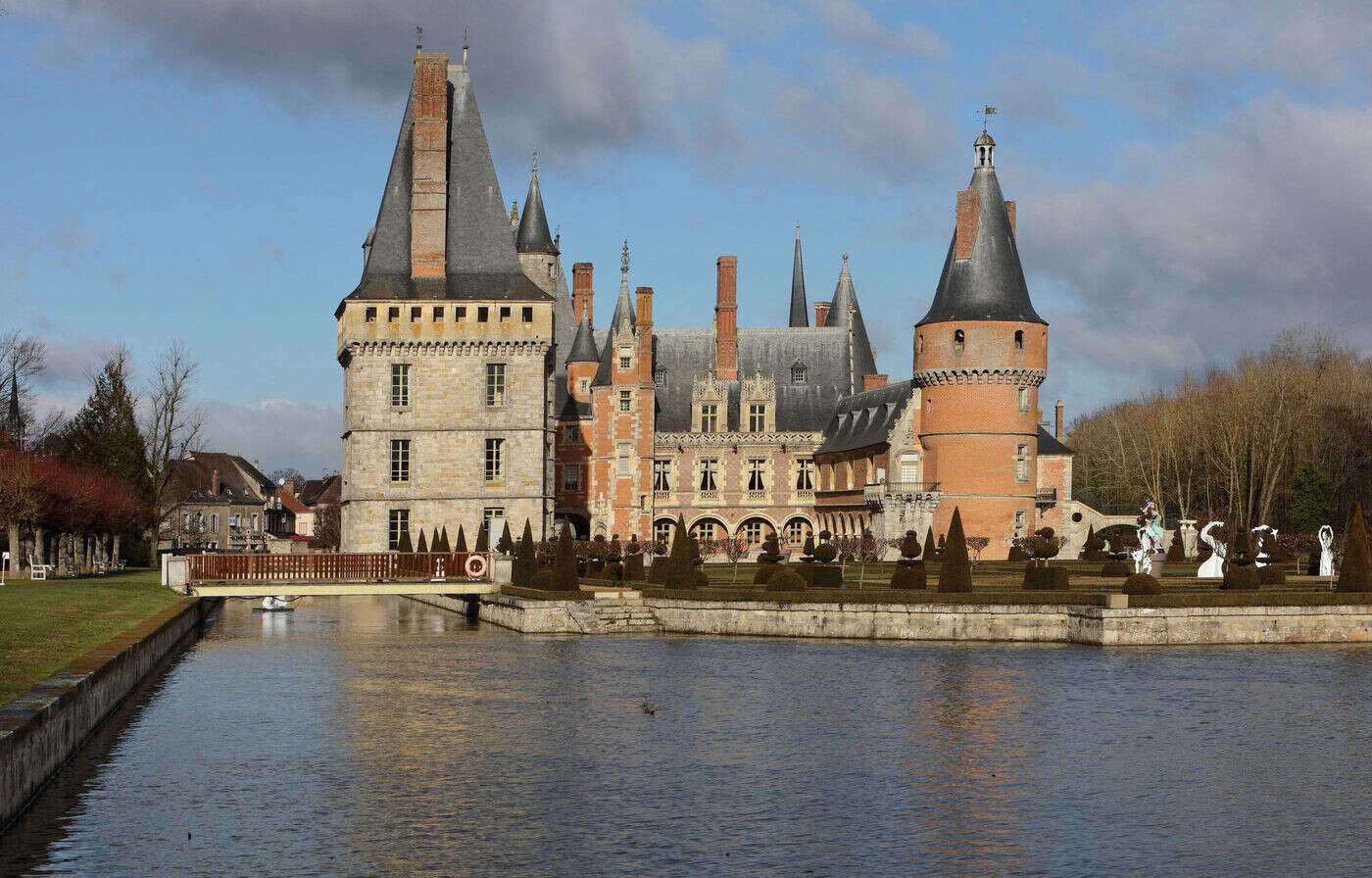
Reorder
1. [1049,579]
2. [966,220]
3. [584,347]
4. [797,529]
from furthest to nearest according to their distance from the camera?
[584,347] → [797,529] → [966,220] → [1049,579]

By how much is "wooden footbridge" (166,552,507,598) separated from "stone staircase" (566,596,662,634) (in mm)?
4969

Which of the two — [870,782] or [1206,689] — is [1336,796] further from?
[1206,689]

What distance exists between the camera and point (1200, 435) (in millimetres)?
74375

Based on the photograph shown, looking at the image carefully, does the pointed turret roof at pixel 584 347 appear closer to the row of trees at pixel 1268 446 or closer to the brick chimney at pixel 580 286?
the brick chimney at pixel 580 286

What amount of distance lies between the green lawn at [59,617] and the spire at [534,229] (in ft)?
100

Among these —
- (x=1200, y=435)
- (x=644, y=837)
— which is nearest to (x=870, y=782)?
(x=644, y=837)

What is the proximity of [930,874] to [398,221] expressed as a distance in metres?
47.6

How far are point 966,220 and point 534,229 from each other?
22500 mm

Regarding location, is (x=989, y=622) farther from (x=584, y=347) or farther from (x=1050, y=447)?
(x=584, y=347)

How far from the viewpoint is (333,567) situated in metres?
42.0

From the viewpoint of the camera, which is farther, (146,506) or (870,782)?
(146,506)

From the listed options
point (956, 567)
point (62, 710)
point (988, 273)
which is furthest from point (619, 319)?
point (62, 710)

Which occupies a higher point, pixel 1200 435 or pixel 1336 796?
pixel 1200 435

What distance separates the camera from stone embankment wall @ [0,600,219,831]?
15.6m
